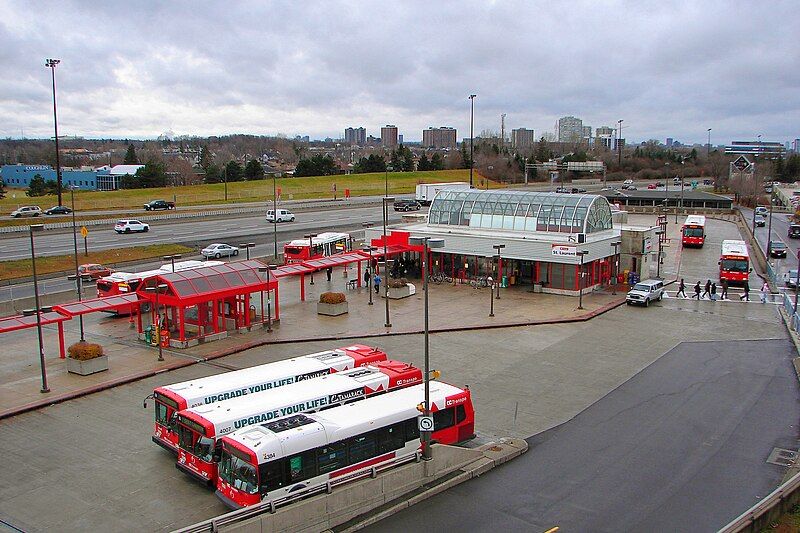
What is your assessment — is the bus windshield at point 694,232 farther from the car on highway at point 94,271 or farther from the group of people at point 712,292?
the car on highway at point 94,271

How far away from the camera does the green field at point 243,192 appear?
96938 mm

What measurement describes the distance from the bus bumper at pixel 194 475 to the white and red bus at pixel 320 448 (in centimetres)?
75

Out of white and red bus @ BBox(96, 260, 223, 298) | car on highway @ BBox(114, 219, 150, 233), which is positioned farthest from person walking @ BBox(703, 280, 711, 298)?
car on highway @ BBox(114, 219, 150, 233)

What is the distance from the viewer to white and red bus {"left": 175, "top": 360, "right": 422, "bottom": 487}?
692 inches

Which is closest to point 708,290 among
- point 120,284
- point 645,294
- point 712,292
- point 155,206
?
point 712,292

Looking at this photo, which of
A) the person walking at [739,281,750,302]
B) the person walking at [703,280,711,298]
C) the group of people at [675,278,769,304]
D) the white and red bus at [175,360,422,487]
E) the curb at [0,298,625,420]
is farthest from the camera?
the person walking at [739,281,750,302]

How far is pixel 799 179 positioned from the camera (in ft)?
520

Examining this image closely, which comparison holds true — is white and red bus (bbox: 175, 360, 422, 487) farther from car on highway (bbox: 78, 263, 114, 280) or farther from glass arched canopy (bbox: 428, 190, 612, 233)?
car on highway (bbox: 78, 263, 114, 280)

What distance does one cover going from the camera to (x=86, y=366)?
89.2 ft

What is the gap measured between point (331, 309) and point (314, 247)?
56.7 ft

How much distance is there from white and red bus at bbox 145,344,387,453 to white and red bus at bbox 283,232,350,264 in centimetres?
2771

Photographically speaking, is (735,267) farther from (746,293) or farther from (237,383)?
(237,383)

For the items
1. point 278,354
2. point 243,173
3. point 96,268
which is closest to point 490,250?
point 278,354

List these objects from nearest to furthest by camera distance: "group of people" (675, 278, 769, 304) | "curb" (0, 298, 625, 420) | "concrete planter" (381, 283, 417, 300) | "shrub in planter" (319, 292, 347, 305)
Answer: "curb" (0, 298, 625, 420), "shrub in planter" (319, 292, 347, 305), "concrete planter" (381, 283, 417, 300), "group of people" (675, 278, 769, 304)
